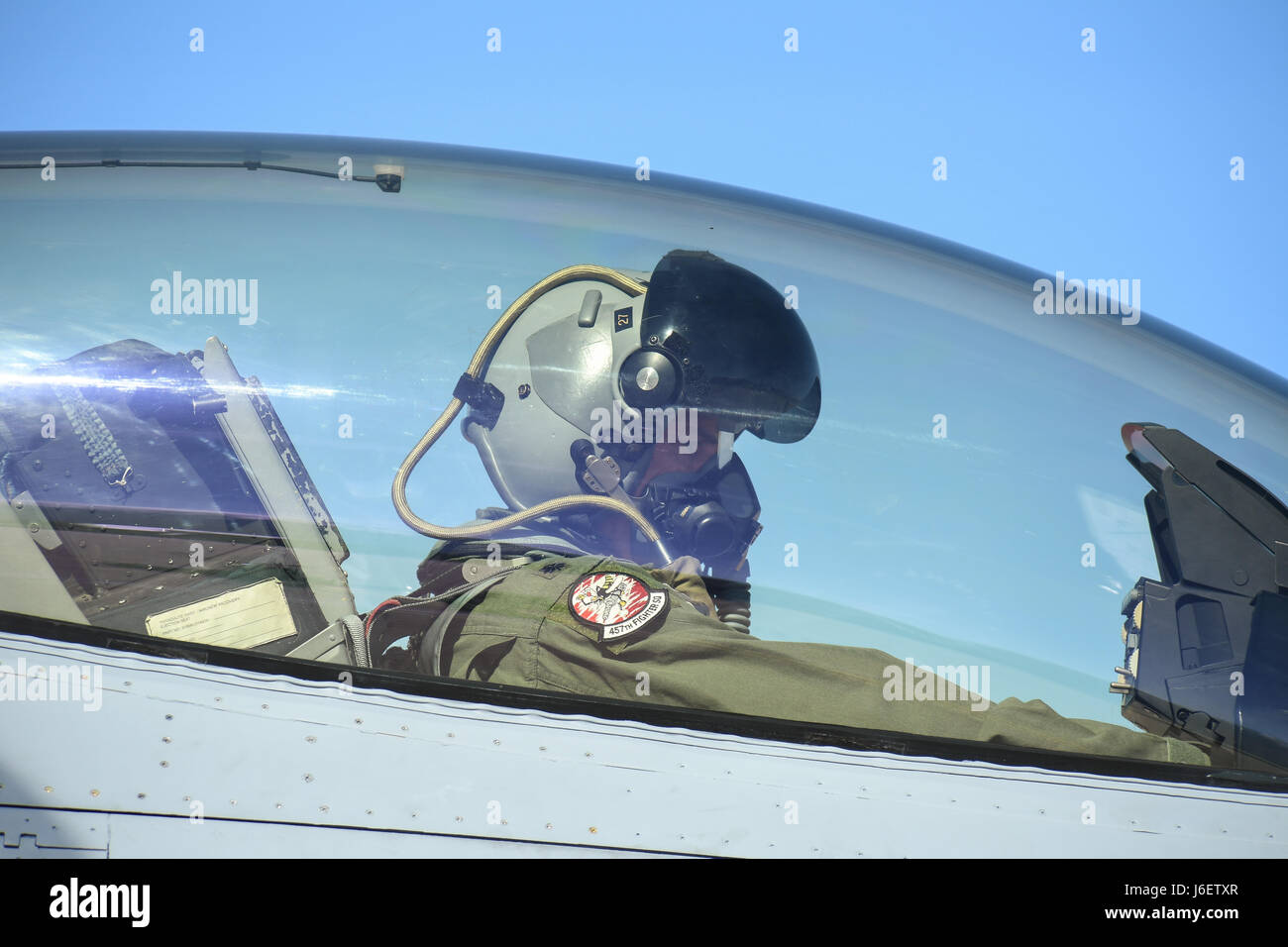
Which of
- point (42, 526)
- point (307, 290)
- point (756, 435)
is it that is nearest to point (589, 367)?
point (756, 435)

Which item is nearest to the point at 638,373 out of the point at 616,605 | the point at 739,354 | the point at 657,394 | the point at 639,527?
the point at 657,394

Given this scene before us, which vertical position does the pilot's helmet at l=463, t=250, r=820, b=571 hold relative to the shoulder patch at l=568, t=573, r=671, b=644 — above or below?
above

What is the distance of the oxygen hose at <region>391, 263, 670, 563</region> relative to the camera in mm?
1824

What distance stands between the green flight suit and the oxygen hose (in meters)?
0.18

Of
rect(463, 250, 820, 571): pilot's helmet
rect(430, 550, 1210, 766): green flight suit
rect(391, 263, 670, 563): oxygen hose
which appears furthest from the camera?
rect(463, 250, 820, 571): pilot's helmet

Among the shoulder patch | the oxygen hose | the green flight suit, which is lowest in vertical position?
the green flight suit

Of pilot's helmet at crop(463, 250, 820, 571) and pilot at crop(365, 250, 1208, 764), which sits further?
pilot's helmet at crop(463, 250, 820, 571)

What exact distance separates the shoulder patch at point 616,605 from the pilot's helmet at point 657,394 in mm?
174

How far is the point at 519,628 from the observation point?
5.50 feet

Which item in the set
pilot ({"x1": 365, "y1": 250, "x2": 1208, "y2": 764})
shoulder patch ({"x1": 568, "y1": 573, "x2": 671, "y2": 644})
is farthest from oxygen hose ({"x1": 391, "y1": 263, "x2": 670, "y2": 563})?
shoulder patch ({"x1": 568, "y1": 573, "x2": 671, "y2": 644})

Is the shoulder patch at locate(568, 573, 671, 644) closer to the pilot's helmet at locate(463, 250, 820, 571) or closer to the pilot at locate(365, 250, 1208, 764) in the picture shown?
the pilot at locate(365, 250, 1208, 764)

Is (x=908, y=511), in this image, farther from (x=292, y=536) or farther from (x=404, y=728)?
(x=292, y=536)

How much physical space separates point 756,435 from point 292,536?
99 cm

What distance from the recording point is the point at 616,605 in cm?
168
